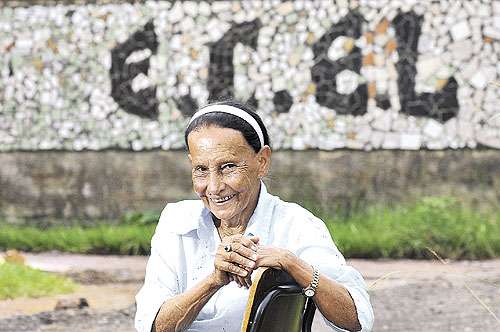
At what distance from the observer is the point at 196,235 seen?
3.43m

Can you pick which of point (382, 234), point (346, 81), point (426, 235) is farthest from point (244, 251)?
point (346, 81)

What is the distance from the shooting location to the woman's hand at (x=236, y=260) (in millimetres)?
3086

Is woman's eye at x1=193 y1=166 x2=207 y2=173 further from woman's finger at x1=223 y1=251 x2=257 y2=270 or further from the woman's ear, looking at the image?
woman's finger at x1=223 y1=251 x2=257 y2=270

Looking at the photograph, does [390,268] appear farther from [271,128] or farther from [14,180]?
[14,180]

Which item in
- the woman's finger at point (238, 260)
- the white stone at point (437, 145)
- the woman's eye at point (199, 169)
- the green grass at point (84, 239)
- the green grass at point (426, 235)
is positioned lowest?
the green grass at point (84, 239)

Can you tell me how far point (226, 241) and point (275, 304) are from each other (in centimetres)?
22

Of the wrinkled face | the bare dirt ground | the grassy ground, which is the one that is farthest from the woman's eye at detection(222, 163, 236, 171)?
the grassy ground

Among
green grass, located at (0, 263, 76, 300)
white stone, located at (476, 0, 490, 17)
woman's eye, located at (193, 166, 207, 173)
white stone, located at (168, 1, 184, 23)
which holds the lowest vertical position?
green grass, located at (0, 263, 76, 300)

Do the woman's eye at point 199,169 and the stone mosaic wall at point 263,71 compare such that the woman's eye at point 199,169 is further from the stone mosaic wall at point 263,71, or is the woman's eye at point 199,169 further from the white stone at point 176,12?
the white stone at point 176,12

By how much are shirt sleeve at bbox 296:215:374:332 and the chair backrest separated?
101 mm

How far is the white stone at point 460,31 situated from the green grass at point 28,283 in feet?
12.3

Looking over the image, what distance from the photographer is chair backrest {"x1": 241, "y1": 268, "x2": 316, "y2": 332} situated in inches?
117

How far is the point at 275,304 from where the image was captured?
9.95 feet

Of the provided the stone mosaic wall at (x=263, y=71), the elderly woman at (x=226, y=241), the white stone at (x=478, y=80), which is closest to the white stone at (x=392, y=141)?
the stone mosaic wall at (x=263, y=71)
